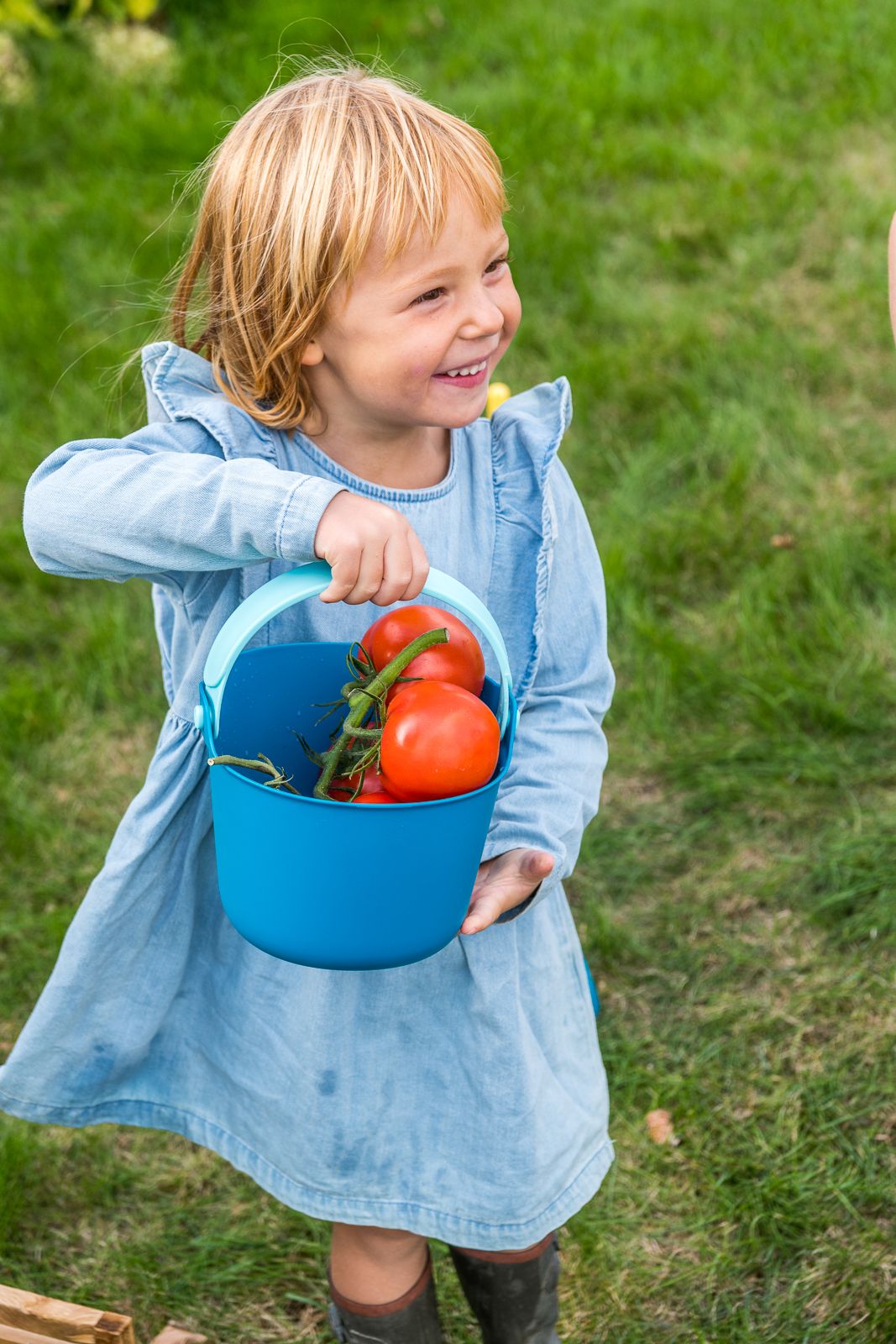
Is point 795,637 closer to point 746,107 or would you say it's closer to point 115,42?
point 746,107

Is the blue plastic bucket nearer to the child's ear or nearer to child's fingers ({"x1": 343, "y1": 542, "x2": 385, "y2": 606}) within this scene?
→ child's fingers ({"x1": 343, "y1": 542, "x2": 385, "y2": 606})

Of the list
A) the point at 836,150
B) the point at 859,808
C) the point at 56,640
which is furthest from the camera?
the point at 836,150

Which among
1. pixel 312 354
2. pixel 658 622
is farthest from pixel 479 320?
pixel 658 622

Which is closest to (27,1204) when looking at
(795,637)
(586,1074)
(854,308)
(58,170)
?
(586,1074)

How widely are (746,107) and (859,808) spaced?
3271 millimetres

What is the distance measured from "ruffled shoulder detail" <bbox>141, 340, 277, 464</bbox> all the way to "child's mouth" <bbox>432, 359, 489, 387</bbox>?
22cm

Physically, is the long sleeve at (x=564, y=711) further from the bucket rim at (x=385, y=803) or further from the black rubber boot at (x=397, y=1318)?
the black rubber boot at (x=397, y=1318)

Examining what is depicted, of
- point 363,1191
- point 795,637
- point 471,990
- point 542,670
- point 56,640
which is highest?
point 542,670

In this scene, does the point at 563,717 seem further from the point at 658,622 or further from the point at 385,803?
the point at 658,622

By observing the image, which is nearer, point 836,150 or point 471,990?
point 471,990

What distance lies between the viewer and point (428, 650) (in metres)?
1.43

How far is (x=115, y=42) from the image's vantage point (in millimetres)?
5609

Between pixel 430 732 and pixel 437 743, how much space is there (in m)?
0.01

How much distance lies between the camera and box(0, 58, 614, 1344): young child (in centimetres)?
154
